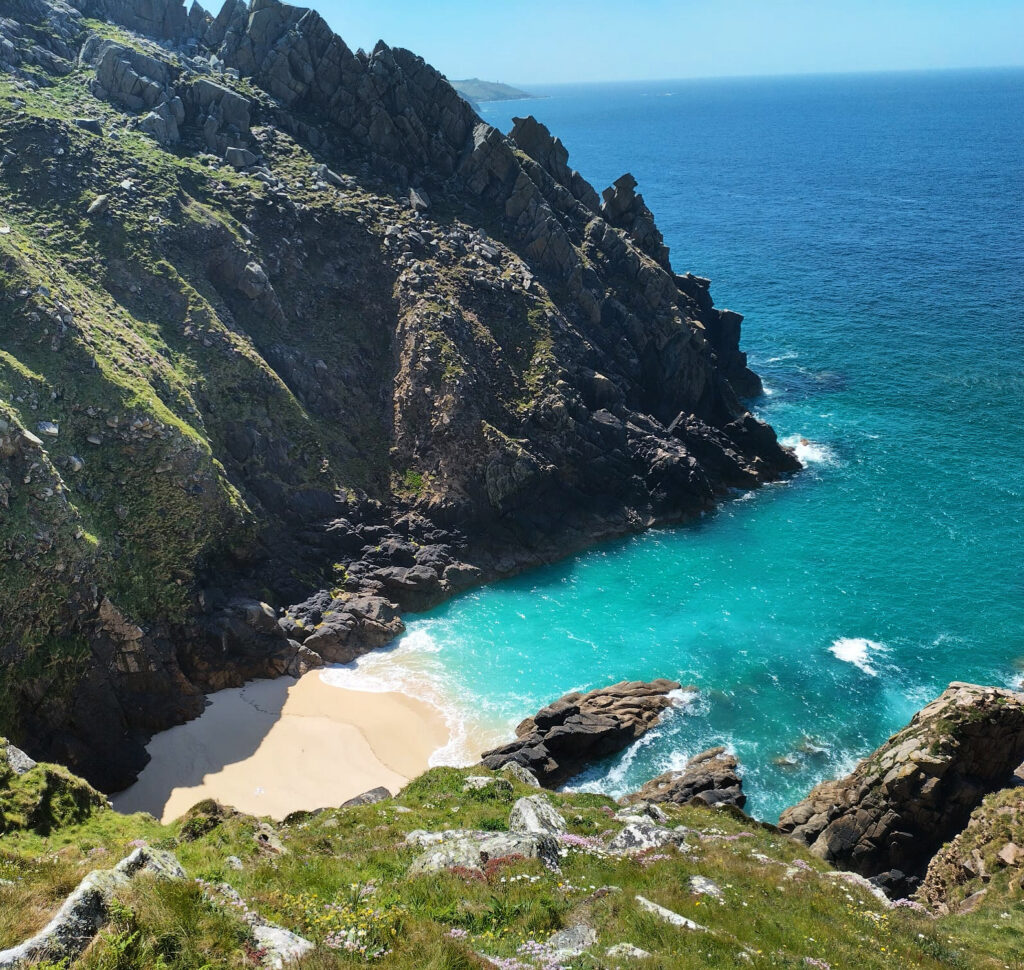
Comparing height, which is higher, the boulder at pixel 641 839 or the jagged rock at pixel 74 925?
the jagged rock at pixel 74 925

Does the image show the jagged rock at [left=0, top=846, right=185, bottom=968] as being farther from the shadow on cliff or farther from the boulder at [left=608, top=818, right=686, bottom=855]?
the shadow on cliff

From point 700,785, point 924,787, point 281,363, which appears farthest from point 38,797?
point 281,363

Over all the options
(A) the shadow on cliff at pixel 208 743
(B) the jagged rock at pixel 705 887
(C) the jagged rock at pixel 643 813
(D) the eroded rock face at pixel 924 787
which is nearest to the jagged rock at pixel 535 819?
(C) the jagged rock at pixel 643 813

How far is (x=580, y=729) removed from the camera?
43312 mm

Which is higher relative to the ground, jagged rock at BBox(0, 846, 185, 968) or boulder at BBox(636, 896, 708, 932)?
jagged rock at BBox(0, 846, 185, 968)

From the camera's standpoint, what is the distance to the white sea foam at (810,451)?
7471 centimetres

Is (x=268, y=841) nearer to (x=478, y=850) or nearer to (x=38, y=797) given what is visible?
(x=478, y=850)

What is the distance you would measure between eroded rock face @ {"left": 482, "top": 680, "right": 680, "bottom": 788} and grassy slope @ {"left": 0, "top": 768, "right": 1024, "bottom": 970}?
38.9 feet

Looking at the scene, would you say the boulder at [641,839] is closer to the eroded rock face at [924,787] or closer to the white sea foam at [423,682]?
the eroded rock face at [924,787]

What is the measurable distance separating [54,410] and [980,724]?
50.4m

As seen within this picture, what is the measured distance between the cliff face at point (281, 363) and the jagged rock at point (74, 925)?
26835 millimetres

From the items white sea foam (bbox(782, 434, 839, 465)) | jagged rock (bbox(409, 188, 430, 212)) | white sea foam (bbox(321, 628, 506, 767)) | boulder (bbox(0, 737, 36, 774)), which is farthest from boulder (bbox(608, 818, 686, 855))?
jagged rock (bbox(409, 188, 430, 212))

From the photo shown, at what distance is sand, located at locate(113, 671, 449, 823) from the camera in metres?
39.6

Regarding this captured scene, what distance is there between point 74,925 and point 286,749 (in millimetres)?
30748
